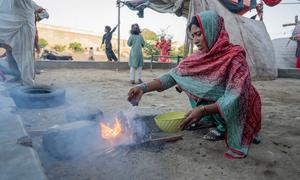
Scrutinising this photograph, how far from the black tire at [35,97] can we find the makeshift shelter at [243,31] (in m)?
6.53

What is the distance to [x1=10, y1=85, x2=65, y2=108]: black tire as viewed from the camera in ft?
15.1

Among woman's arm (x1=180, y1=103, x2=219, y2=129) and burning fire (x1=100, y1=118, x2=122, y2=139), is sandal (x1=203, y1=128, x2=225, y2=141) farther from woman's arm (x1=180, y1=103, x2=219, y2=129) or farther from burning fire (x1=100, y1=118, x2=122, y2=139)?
burning fire (x1=100, y1=118, x2=122, y2=139)

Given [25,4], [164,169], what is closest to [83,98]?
[25,4]

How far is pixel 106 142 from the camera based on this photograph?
9.18ft

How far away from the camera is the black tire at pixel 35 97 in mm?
4609

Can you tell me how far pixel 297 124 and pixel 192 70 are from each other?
213 cm

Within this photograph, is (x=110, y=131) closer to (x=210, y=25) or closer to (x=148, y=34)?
(x=210, y=25)

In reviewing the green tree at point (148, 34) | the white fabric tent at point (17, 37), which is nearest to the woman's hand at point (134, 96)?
the white fabric tent at point (17, 37)

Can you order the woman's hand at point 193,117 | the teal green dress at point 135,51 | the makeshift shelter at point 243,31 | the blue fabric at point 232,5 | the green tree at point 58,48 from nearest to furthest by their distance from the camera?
the woman's hand at point 193,117, the teal green dress at point 135,51, the makeshift shelter at point 243,31, the blue fabric at point 232,5, the green tree at point 58,48

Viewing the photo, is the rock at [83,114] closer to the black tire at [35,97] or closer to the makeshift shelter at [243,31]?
the black tire at [35,97]

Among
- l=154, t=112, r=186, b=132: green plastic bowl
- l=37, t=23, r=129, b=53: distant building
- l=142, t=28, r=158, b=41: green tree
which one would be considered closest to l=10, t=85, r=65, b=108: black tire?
l=154, t=112, r=186, b=132: green plastic bowl

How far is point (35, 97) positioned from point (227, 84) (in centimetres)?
344

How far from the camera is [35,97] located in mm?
4621

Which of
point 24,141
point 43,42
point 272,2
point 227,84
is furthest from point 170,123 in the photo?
point 43,42
